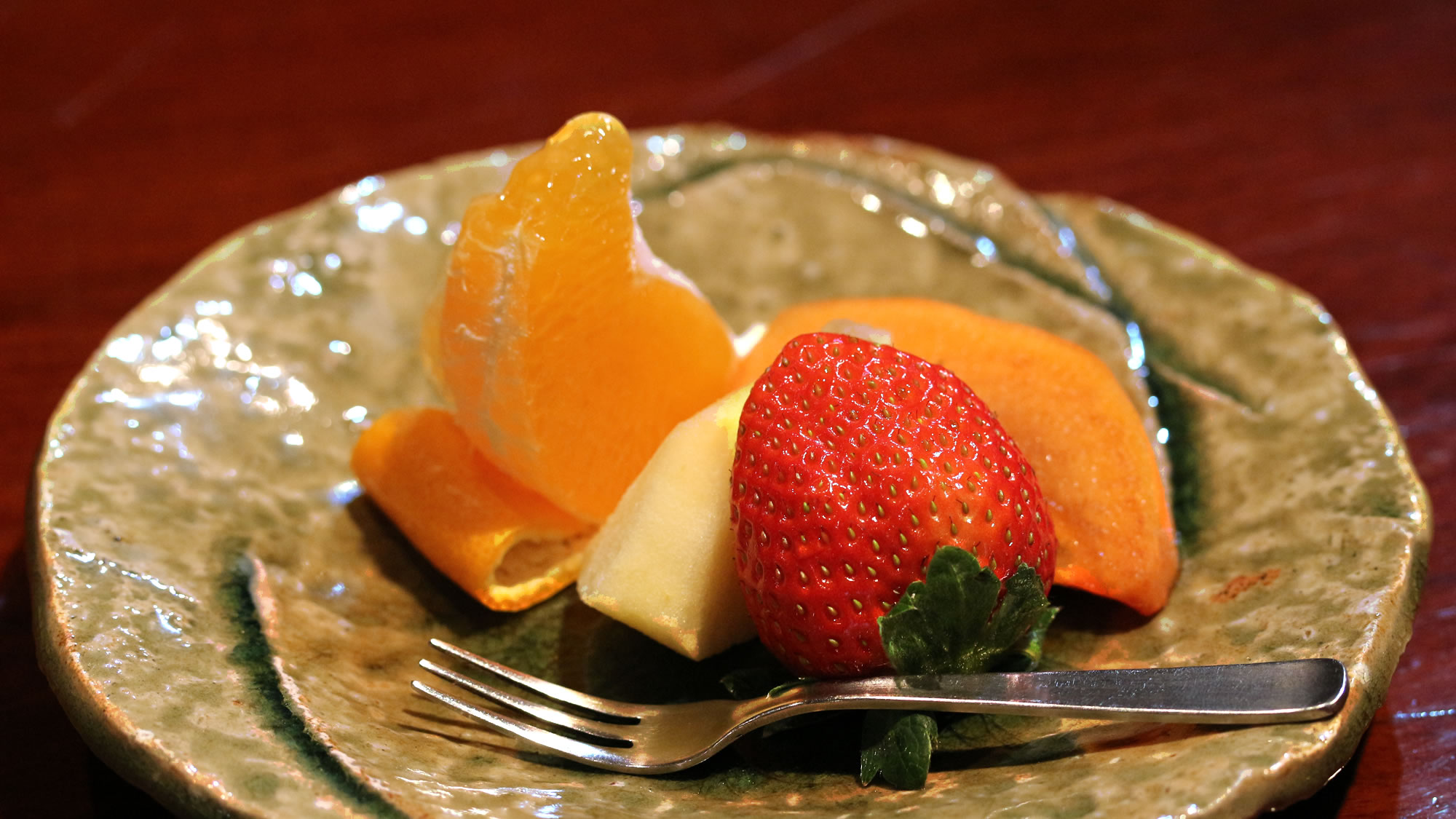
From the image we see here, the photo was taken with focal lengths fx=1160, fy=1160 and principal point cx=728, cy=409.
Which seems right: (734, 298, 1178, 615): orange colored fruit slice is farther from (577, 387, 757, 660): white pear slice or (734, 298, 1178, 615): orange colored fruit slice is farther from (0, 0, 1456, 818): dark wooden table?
(0, 0, 1456, 818): dark wooden table

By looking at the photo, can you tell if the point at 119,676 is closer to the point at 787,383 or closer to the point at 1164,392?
the point at 787,383

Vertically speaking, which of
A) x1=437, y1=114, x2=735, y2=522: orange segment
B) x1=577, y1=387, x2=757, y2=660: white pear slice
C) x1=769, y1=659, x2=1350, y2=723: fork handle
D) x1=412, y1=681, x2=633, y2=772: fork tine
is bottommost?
x1=412, y1=681, x2=633, y2=772: fork tine

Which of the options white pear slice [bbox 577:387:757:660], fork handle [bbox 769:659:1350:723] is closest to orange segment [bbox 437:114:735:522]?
white pear slice [bbox 577:387:757:660]

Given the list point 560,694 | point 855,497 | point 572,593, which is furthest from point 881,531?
point 572,593

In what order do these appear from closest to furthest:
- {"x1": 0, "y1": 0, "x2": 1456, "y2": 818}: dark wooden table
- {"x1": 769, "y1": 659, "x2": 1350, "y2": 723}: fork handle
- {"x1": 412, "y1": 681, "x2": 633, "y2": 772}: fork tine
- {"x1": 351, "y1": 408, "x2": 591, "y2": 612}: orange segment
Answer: {"x1": 769, "y1": 659, "x2": 1350, "y2": 723}: fork handle, {"x1": 412, "y1": 681, "x2": 633, "y2": 772}: fork tine, {"x1": 351, "y1": 408, "x2": 591, "y2": 612}: orange segment, {"x1": 0, "y1": 0, "x2": 1456, "y2": 818}: dark wooden table

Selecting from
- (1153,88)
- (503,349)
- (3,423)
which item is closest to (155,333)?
(3,423)

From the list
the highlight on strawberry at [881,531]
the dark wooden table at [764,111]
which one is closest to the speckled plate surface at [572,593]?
the highlight on strawberry at [881,531]

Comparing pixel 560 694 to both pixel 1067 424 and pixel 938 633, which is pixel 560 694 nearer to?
pixel 938 633

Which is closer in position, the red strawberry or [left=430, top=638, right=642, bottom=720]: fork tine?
the red strawberry
